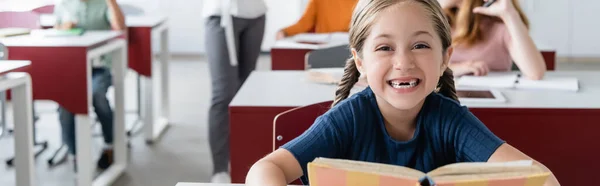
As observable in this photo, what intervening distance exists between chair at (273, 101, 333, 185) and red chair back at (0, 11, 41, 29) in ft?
4.99

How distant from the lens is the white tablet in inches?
77.4

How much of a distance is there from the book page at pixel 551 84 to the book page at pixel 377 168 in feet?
4.45

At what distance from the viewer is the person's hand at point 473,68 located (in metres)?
2.36

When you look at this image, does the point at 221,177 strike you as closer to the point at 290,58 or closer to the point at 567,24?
the point at 290,58

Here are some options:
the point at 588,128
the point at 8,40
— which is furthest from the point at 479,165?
the point at 8,40

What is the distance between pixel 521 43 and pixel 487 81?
0.17 m

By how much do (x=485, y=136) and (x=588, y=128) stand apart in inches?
28.1

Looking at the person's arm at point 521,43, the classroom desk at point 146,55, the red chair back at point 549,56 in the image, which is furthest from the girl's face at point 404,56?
the classroom desk at point 146,55

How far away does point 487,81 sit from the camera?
2.26 m

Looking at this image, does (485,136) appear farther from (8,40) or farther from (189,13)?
(189,13)

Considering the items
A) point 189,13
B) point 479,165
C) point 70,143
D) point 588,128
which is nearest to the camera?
point 479,165

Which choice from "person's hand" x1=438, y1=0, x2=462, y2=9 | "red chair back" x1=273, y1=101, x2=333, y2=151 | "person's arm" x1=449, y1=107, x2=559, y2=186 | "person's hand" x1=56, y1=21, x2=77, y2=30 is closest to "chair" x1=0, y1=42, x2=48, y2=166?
"person's hand" x1=56, y1=21, x2=77, y2=30

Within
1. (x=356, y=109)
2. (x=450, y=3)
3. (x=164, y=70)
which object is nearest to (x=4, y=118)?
(x=164, y=70)

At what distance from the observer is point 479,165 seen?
2.94 feet
